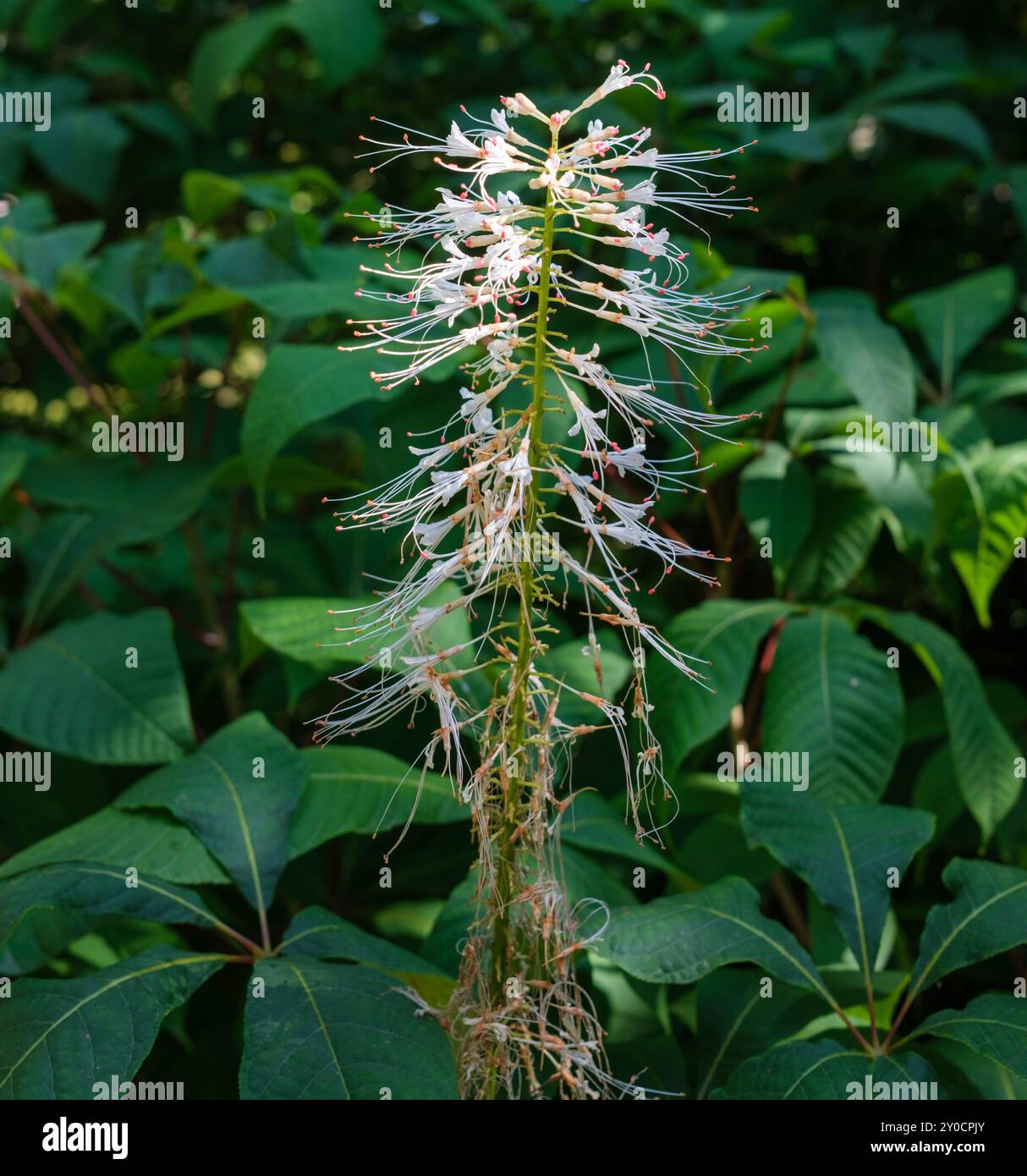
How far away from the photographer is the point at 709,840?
2.43 m

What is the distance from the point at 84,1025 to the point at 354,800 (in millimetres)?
617

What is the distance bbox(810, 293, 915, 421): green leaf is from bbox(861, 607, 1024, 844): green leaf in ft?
1.73

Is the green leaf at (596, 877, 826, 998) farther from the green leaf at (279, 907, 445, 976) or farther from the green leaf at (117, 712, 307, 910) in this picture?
the green leaf at (117, 712, 307, 910)

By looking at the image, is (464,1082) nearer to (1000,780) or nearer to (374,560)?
(1000,780)

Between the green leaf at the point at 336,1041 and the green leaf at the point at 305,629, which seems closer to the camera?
the green leaf at the point at 336,1041

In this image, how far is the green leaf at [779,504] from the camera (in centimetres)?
263

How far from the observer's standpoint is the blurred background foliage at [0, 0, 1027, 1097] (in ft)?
7.55

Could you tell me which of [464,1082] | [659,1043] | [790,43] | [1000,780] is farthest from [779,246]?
[464,1082]

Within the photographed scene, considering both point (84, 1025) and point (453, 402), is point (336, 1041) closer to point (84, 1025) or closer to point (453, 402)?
point (84, 1025)

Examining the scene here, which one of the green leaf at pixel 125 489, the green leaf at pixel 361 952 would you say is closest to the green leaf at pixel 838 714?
the green leaf at pixel 361 952

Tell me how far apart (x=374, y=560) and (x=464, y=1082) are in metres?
1.59

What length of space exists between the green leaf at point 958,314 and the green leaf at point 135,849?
2.28 metres

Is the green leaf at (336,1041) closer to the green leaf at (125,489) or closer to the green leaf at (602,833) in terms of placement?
the green leaf at (602,833)

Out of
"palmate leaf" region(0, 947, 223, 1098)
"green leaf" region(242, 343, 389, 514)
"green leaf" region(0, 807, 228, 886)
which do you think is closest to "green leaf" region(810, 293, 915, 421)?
"green leaf" region(242, 343, 389, 514)
